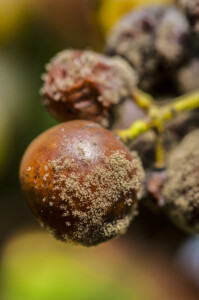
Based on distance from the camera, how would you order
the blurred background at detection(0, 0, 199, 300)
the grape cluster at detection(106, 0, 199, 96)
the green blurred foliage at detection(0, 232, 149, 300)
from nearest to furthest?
1. the grape cluster at detection(106, 0, 199, 96)
2. the blurred background at detection(0, 0, 199, 300)
3. the green blurred foliage at detection(0, 232, 149, 300)

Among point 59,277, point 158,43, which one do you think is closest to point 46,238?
point 59,277

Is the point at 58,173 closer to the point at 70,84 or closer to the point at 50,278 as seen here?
the point at 70,84

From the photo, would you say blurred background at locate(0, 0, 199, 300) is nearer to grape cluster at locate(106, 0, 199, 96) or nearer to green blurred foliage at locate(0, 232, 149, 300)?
green blurred foliage at locate(0, 232, 149, 300)

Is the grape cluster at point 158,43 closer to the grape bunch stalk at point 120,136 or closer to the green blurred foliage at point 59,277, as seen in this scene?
the grape bunch stalk at point 120,136

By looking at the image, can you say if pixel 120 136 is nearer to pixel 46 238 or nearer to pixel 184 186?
pixel 184 186

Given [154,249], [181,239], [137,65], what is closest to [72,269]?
[154,249]

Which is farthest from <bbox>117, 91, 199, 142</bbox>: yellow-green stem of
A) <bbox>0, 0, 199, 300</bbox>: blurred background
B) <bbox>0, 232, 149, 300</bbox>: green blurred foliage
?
<bbox>0, 232, 149, 300</bbox>: green blurred foliage

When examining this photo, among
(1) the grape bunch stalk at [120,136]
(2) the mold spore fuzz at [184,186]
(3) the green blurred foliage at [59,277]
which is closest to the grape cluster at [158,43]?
(1) the grape bunch stalk at [120,136]
